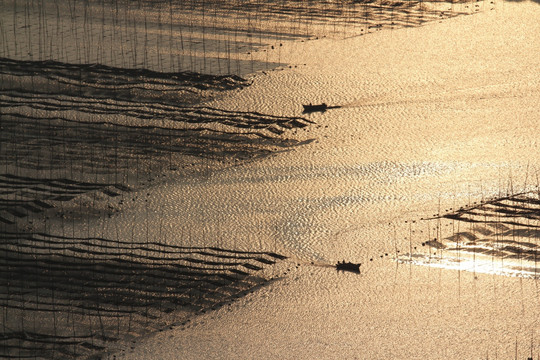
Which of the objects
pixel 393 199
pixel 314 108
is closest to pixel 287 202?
pixel 393 199

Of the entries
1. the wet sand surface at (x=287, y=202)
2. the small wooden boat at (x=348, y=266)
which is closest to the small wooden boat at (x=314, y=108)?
the wet sand surface at (x=287, y=202)

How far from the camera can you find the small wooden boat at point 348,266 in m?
3.61

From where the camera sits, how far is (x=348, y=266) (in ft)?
11.9

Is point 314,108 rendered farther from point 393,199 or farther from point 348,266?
point 348,266

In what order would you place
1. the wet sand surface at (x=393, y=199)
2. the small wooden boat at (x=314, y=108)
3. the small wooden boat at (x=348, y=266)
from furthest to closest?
the small wooden boat at (x=314, y=108), the small wooden boat at (x=348, y=266), the wet sand surface at (x=393, y=199)

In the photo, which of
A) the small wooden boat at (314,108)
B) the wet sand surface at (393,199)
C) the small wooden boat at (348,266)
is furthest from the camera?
the small wooden boat at (314,108)

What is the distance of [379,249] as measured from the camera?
12.2 ft

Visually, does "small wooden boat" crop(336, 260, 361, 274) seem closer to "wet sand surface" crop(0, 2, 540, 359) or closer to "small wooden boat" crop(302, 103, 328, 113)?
"wet sand surface" crop(0, 2, 540, 359)

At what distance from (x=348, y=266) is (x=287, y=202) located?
0.49m

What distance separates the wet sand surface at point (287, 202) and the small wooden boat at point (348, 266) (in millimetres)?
25

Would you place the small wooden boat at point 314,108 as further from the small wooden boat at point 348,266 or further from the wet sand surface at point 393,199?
the small wooden boat at point 348,266

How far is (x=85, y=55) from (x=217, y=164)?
1279 mm

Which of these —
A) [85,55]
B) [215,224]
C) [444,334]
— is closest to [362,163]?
[215,224]

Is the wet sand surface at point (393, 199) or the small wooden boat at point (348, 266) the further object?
the small wooden boat at point (348, 266)
